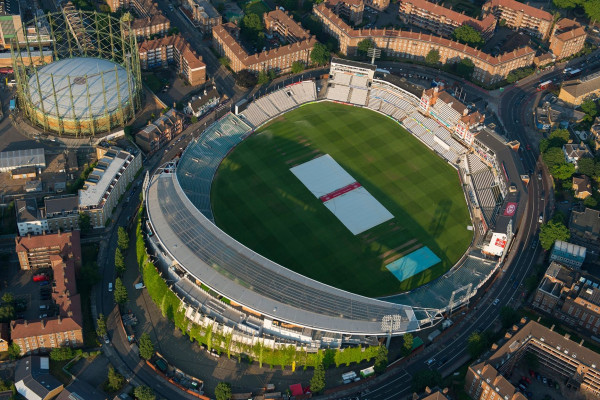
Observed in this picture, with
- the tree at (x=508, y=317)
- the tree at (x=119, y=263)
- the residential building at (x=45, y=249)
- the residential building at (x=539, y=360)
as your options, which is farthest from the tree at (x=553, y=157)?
the residential building at (x=45, y=249)

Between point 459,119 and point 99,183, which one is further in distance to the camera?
point 459,119

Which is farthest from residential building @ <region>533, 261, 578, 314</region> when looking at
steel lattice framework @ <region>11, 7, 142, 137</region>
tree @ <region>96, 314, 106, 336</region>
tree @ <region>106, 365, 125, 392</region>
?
steel lattice framework @ <region>11, 7, 142, 137</region>

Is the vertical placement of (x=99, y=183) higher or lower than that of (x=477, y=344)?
higher

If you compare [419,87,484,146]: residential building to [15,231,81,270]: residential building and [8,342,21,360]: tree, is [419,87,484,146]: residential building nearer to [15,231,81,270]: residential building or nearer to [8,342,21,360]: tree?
[15,231,81,270]: residential building

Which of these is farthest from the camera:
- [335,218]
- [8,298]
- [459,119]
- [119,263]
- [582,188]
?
[459,119]

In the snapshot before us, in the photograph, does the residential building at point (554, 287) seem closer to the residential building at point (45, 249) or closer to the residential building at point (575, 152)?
the residential building at point (575, 152)

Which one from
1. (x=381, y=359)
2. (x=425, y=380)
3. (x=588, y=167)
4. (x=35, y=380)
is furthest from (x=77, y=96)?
(x=588, y=167)

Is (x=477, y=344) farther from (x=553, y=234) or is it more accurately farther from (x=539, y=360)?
(x=553, y=234)
